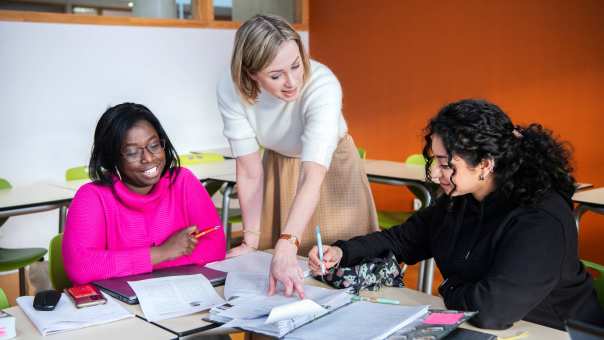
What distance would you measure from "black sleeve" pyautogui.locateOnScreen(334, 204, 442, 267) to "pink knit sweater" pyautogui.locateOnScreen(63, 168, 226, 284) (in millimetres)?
487

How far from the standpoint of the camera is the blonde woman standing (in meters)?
1.72

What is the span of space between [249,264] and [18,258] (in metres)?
1.85

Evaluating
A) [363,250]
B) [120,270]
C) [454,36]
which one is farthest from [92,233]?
[454,36]

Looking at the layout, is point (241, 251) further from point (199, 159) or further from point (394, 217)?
point (199, 159)

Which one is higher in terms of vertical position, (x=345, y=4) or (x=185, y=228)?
(x=345, y=4)

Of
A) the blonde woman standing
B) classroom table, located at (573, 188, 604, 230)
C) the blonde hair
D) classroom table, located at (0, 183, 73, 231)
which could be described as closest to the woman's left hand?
the blonde woman standing

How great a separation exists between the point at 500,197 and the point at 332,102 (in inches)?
21.2

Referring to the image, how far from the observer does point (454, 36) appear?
188 inches

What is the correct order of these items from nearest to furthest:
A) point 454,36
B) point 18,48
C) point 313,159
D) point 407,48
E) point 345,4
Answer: point 313,159 → point 18,48 → point 454,36 → point 407,48 → point 345,4

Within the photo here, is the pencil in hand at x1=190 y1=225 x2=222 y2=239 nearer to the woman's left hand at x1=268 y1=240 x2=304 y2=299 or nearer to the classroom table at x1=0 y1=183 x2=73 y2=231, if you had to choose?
the woman's left hand at x1=268 y1=240 x2=304 y2=299

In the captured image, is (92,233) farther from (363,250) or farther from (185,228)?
(363,250)

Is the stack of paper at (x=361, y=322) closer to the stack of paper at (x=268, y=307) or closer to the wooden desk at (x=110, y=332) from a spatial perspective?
the stack of paper at (x=268, y=307)

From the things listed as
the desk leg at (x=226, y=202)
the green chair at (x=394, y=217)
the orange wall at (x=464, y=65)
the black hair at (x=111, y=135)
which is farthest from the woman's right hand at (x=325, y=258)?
the orange wall at (x=464, y=65)

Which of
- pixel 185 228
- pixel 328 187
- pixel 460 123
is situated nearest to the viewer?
pixel 460 123
